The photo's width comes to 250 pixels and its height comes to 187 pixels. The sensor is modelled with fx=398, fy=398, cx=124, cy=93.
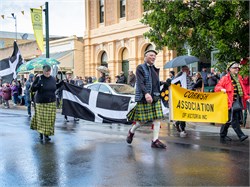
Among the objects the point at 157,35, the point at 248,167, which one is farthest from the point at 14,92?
the point at 248,167

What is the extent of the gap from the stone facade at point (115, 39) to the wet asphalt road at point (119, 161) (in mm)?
15678

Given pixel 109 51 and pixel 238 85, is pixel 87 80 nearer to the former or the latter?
pixel 109 51

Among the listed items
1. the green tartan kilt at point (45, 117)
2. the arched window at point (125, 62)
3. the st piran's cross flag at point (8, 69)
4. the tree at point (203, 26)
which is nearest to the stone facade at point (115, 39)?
the arched window at point (125, 62)

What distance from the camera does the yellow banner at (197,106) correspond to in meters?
8.58

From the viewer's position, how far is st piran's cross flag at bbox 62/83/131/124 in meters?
10.1

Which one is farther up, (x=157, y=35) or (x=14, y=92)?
(x=157, y=35)

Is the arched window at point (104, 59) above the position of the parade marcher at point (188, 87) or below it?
above

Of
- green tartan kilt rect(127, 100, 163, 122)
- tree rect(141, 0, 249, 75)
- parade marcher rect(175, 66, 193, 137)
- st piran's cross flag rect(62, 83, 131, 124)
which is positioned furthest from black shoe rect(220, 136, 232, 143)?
tree rect(141, 0, 249, 75)

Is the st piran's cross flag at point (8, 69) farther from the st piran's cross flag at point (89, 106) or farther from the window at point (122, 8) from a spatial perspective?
the window at point (122, 8)

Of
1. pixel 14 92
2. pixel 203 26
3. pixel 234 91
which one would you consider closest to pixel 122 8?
pixel 14 92

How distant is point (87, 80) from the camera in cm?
2369

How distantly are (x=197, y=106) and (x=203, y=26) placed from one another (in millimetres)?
Answer: 3690

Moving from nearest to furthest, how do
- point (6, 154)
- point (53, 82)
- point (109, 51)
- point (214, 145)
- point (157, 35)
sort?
point (6, 154) < point (214, 145) < point (53, 82) < point (157, 35) < point (109, 51)

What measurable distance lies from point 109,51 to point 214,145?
21.3m
